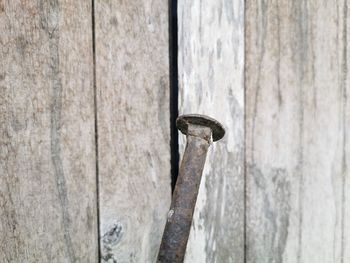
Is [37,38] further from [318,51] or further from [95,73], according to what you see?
[318,51]

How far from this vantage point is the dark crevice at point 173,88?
0.88 m

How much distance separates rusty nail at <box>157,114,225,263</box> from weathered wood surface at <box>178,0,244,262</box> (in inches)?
6.5

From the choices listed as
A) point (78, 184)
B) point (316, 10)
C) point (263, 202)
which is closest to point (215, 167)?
point (263, 202)

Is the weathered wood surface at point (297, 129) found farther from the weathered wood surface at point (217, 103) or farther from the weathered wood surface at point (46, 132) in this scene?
the weathered wood surface at point (46, 132)

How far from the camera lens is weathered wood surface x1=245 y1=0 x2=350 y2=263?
3.02 ft

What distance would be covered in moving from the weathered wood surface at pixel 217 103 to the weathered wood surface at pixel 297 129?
23 mm

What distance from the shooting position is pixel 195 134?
70 cm

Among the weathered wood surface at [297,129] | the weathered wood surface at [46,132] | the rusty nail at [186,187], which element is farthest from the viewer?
the weathered wood surface at [297,129]

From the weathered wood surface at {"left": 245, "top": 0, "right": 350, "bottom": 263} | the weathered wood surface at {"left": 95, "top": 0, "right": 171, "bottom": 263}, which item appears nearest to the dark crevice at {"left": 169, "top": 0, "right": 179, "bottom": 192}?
the weathered wood surface at {"left": 95, "top": 0, "right": 171, "bottom": 263}

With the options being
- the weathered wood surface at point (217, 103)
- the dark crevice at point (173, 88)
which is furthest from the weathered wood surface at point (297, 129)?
the dark crevice at point (173, 88)

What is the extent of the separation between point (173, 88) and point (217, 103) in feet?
0.27

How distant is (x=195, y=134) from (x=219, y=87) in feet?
0.71

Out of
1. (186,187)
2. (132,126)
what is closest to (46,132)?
(132,126)

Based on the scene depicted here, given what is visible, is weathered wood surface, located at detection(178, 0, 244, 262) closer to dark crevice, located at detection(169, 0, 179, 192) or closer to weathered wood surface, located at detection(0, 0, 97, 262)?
dark crevice, located at detection(169, 0, 179, 192)
